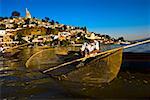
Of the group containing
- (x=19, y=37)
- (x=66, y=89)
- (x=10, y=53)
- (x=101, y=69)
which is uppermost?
(x=19, y=37)

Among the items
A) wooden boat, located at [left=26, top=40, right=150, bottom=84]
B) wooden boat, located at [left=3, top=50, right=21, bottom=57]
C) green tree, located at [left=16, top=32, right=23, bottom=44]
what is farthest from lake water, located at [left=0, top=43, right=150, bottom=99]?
green tree, located at [left=16, top=32, right=23, bottom=44]

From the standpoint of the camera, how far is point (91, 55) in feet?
19.0

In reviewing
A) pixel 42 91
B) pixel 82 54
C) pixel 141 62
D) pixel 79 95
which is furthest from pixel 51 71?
pixel 141 62

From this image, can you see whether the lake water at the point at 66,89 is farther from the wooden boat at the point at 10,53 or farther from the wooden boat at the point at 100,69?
the wooden boat at the point at 10,53

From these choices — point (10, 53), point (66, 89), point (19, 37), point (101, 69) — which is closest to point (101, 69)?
point (101, 69)

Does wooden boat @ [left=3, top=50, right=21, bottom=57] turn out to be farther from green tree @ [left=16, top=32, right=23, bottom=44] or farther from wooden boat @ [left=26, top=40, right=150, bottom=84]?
wooden boat @ [left=26, top=40, right=150, bottom=84]

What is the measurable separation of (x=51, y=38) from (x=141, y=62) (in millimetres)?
4805

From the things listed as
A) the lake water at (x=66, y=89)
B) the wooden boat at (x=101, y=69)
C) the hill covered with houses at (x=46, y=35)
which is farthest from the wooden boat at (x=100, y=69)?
the hill covered with houses at (x=46, y=35)

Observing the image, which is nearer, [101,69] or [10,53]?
[101,69]

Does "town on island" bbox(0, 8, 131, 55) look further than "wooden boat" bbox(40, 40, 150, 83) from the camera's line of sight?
Yes

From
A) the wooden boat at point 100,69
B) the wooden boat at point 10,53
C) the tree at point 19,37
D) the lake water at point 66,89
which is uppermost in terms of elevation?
the tree at point 19,37

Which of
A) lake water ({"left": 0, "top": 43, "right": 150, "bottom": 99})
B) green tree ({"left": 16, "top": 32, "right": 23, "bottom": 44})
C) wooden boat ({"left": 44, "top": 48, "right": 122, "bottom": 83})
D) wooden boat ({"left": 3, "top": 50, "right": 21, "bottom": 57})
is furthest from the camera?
green tree ({"left": 16, "top": 32, "right": 23, "bottom": 44})

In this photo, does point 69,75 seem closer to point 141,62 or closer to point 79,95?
point 79,95

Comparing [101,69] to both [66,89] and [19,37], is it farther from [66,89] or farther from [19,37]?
[19,37]
